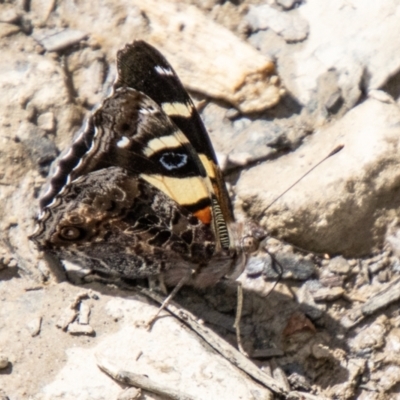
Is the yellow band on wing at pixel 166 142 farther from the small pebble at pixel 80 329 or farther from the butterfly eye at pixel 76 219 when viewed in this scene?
the small pebble at pixel 80 329

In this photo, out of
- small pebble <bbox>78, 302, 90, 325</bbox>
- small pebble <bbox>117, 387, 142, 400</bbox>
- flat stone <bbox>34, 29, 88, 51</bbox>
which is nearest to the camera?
small pebble <bbox>117, 387, 142, 400</bbox>

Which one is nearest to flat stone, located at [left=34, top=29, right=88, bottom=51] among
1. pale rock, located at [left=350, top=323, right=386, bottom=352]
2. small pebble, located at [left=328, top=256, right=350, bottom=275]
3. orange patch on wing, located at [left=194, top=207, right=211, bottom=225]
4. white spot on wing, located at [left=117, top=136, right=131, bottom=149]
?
white spot on wing, located at [left=117, top=136, right=131, bottom=149]

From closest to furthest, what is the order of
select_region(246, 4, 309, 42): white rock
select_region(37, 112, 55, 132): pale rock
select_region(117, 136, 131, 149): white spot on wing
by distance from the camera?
select_region(117, 136, 131, 149): white spot on wing < select_region(37, 112, 55, 132): pale rock < select_region(246, 4, 309, 42): white rock

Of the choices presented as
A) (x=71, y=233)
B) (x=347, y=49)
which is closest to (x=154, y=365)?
(x=71, y=233)

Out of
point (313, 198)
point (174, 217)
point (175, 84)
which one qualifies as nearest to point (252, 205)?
point (313, 198)

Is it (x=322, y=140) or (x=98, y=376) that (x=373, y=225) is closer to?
(x=322, y=140)

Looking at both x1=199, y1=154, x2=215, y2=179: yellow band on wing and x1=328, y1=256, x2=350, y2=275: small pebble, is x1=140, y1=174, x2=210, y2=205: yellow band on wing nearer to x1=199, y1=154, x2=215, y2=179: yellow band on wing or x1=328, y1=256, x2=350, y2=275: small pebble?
x1=199, y1=154, x2=215, y2=179: yellow band on wing

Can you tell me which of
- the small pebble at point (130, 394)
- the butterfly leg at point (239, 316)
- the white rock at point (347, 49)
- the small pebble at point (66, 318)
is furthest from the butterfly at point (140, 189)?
the white rock at point (347, 49)
